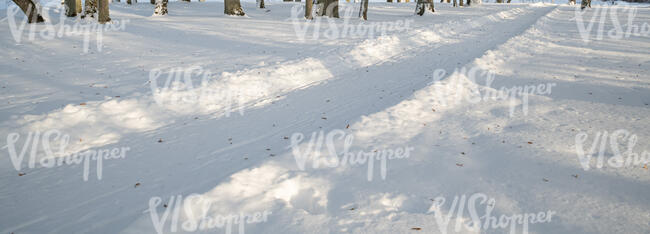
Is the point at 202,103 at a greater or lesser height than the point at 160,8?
lesser

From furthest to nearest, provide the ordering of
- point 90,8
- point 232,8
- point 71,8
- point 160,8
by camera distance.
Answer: point 232,8 → point 160,8 → point 71,8 → point 90,8

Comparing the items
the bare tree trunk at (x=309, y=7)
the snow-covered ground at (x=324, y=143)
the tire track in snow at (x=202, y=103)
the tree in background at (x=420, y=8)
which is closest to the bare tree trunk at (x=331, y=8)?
the bare tree trunk at (x=309, y=7)

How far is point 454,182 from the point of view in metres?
3.63

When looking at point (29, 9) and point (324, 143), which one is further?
A: point (29, 9)

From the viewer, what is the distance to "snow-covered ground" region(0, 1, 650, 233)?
3.15m

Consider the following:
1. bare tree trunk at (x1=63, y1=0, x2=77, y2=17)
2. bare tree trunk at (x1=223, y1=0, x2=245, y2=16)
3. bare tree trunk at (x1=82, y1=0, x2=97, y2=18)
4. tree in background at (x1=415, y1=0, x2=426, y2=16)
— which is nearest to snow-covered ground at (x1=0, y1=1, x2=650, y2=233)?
bare tree trunk at (x1=82, y1=0, x2=97, y2=18)

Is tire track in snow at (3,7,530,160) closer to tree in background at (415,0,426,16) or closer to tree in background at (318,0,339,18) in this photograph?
tree in background at (318,0,339,18)

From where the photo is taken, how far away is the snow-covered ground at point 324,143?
315 centimetres

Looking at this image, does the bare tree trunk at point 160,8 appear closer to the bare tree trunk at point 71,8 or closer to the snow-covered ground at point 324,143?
the bare tree trunk at point 71,8

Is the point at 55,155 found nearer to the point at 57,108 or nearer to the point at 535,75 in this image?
the point at 57,108

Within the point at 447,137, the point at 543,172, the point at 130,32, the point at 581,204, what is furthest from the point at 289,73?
the point at 130,32

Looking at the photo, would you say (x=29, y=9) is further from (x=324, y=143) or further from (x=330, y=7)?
(x=324, y=143)

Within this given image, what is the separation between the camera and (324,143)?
4.44 metres

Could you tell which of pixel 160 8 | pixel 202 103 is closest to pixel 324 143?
pixel 202 103
